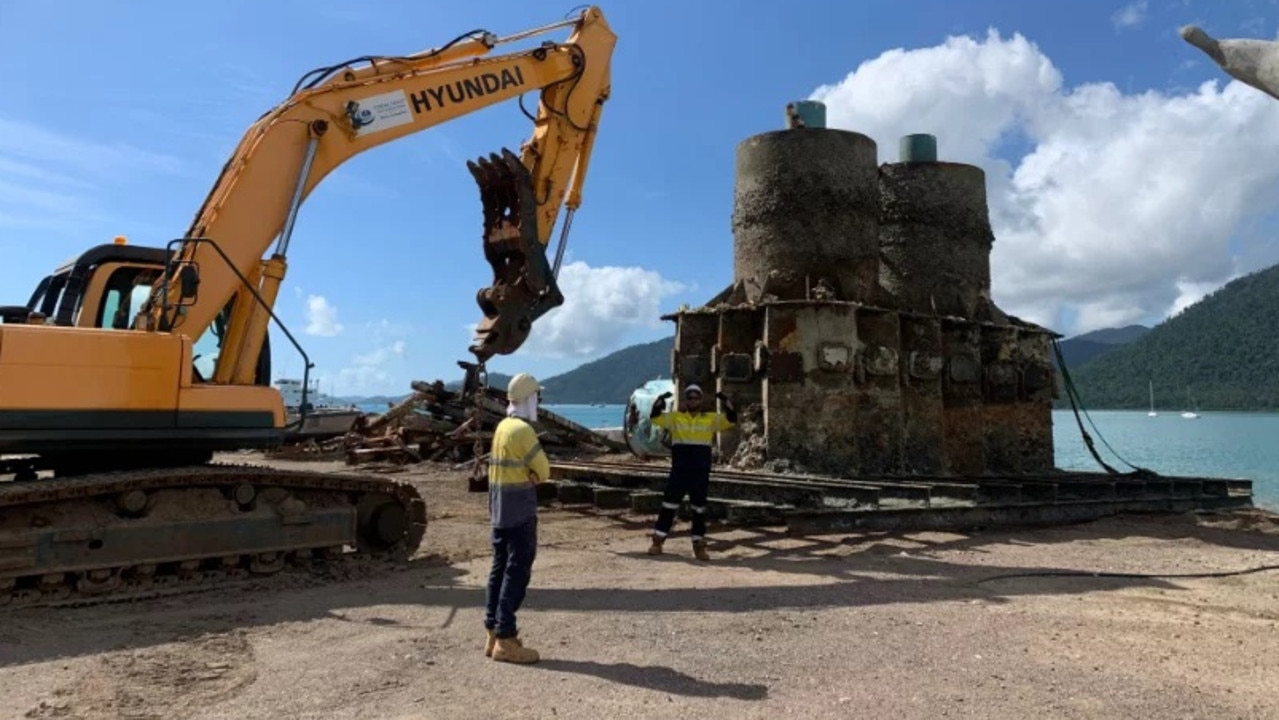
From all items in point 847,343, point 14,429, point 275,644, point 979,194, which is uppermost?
point 979,194

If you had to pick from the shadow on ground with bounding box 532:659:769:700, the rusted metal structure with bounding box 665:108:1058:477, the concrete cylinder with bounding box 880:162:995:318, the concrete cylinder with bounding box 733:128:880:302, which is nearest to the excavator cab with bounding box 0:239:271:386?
the shadow on ground with bounding box 532:659:769:700

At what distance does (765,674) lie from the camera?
4832 millimetres

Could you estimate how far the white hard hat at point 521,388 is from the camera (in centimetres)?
558

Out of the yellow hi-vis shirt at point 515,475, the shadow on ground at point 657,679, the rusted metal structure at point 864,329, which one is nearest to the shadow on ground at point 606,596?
the shadow on ground at point 657,679

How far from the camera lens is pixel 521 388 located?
5586 mm

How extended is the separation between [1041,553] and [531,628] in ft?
19.3

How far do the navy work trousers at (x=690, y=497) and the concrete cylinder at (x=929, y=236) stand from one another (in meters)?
7.33

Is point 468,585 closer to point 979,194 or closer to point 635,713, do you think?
point 635,713

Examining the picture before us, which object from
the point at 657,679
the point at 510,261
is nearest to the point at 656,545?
the point at 510,261

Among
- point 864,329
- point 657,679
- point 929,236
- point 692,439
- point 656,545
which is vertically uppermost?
point 929,236

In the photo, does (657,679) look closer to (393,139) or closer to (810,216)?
(393,139)

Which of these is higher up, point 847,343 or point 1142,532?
point 847,343

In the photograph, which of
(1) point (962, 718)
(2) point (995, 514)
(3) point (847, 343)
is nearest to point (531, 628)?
(1) point (962, 718)

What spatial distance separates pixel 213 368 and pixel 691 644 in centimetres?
503
